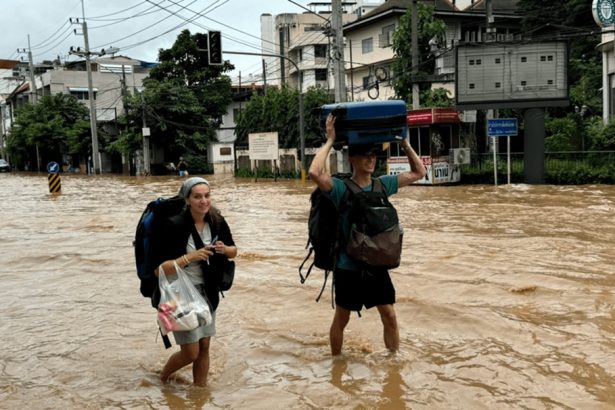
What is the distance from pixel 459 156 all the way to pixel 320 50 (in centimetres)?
3170

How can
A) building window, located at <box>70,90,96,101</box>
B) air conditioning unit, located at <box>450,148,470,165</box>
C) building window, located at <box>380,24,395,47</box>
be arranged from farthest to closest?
building window, located at <box>70,90,96,101</box>, building window, located at <box>380,24,395,47</box>, air conditioning unit, located at <box>450,148,470,165</box>

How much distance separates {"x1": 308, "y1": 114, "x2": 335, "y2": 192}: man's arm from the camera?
4.63 metres

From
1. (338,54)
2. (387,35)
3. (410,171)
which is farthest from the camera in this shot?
(387,35)

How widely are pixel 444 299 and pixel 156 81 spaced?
41895mm

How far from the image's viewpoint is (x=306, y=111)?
34344 millimetres

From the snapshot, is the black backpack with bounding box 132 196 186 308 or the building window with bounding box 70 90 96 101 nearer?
the black backpack with bounding box 132 196 186 308

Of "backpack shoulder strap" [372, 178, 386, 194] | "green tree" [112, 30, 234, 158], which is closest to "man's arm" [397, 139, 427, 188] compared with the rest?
"backpack shoulder strap" [372, 178, 386, 194]

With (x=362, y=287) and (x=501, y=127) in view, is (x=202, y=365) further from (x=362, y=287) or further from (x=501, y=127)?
(x=501, y=127)

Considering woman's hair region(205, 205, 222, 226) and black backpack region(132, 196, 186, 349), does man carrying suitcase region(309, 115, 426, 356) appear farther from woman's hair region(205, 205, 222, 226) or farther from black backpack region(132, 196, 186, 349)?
black backpack region(132, 196, 186, 349)

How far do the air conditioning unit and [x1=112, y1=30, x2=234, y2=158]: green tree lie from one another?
21.6 metres

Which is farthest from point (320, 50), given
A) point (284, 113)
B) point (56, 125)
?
point (56, 125)

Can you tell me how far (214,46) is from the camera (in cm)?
2066

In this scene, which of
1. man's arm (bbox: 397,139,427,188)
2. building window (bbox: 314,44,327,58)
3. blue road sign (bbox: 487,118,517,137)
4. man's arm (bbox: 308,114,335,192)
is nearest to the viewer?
man's arm (bbox: 308,114,335,192)

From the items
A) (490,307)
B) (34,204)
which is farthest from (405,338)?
(34,204)
